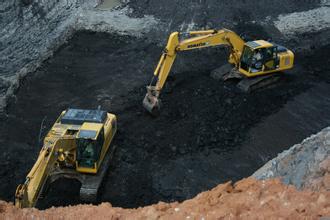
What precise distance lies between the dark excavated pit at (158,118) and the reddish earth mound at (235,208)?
5.54 m

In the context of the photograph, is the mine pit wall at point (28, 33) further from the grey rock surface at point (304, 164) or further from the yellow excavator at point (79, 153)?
the grey rock surface at point (304, 164)

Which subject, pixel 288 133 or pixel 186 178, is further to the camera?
pixel 288 133

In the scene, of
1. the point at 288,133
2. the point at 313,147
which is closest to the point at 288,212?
the point at 313,147

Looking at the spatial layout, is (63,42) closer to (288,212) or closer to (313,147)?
(313,147)

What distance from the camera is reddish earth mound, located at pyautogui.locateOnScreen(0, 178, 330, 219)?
5922mm

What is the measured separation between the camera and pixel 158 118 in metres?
16.0

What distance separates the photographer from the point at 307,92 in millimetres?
17547

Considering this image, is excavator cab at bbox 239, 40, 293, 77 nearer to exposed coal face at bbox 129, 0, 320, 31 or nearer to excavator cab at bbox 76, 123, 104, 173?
exposed coal face at bbox 129, 0, 320, 31

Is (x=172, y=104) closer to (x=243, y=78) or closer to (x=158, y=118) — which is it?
(x=158, y=118)

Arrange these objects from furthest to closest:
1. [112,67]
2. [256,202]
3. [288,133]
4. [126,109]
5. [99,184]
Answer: [112,67], [126,109], [288,133], [99,184], [256,202]

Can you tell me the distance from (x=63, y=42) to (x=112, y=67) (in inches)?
148

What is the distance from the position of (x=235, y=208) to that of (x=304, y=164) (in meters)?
2.67

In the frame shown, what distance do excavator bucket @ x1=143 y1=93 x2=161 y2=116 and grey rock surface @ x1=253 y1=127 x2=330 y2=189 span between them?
706 centimetres

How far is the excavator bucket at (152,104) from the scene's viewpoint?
52.1ft
